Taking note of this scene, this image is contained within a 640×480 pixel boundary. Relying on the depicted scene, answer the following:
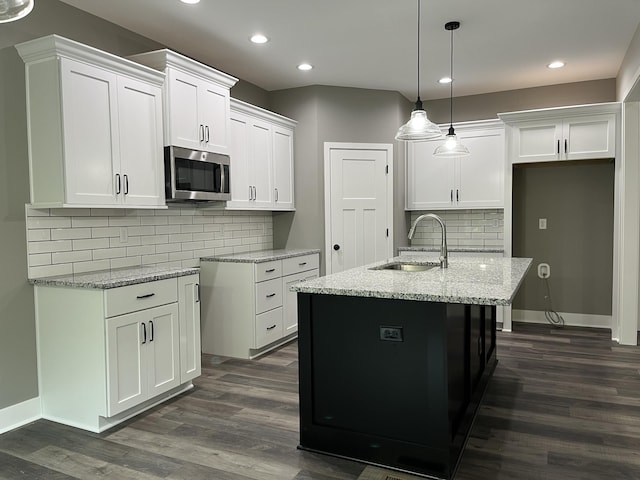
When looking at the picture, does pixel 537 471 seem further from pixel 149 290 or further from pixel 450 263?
pixel 149 290

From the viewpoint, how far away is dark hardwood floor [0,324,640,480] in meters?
2.31

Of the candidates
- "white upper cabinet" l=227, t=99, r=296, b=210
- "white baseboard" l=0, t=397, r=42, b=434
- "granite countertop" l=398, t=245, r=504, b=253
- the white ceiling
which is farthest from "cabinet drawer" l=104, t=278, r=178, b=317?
"granite countertop" l=398, t=245, r=504, b=253

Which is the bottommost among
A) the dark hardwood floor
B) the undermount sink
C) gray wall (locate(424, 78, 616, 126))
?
the dark hardwood floor

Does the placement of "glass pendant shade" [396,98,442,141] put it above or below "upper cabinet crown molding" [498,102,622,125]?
below

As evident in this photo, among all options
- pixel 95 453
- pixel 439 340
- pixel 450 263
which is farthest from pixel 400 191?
pixel 95 453

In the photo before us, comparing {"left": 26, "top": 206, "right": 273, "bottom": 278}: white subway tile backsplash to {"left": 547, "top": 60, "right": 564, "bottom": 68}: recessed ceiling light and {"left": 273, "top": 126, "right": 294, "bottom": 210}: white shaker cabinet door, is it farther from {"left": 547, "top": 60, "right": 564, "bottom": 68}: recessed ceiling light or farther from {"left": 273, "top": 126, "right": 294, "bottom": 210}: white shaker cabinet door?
{"left": 547, "top": 60, "right": 564, "bottom": 68}: recessed ceiling light

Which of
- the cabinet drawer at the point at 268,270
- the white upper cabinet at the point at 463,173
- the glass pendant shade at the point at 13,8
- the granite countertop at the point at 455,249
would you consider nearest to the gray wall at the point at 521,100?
the white upper cabinet at the point at 463,173

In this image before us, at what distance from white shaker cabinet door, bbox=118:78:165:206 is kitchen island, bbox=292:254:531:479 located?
1.51 metres

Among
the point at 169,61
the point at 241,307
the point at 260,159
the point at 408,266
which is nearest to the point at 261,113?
the point at 260,159

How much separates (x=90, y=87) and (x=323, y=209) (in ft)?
9.33

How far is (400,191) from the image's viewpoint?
562 centimetres

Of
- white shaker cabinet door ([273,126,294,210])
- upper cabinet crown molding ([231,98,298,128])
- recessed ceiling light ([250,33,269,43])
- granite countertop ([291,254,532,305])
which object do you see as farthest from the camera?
white shaker cabinet door ([273,126,294,210])

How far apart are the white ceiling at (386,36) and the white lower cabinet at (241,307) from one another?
191cm

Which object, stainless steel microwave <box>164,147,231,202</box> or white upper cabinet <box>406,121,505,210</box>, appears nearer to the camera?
stainless steel microwave <box>164,147,231,202</box>
